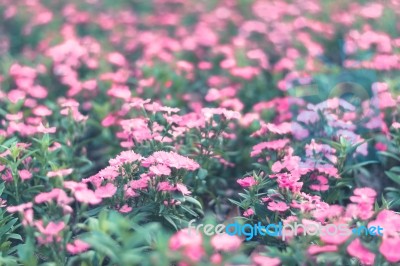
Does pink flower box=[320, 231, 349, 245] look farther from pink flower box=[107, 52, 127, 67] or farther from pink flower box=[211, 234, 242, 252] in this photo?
pink flower box=[107, 52, 127, 67]

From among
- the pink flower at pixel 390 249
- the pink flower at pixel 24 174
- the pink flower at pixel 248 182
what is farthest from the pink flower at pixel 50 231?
the pink flower at pixel 390 249

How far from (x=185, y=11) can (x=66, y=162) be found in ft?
12.4

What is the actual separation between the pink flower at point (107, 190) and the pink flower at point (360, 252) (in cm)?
130

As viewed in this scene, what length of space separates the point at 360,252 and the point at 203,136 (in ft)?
5.02

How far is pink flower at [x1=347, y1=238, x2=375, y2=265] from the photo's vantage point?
2.34 meters

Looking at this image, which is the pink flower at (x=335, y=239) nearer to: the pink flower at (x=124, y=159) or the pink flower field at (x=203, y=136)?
the pink flower field at (x=203, y=136)

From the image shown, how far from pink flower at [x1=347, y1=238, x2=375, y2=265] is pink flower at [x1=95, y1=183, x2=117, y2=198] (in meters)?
1.30

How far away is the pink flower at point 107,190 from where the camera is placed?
2823 millimetres

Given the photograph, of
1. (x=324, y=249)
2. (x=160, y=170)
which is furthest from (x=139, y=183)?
(x=324, y=249)

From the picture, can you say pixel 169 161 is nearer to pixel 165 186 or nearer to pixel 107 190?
pixel 165 186

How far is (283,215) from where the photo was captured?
298 centimetres

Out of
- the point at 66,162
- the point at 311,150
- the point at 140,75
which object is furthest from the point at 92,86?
the point at 311,150

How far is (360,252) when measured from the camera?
235 cm

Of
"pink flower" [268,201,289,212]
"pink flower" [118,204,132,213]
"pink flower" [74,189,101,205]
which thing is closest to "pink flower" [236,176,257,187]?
"pink flower" [268,201,289,212]
